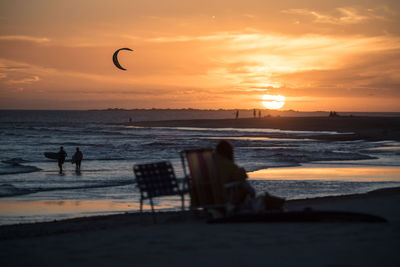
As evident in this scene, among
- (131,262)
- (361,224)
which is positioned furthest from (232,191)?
(131,262)

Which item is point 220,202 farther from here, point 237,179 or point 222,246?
point 222,246

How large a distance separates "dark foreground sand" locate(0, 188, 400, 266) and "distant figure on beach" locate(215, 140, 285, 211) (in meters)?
0.57

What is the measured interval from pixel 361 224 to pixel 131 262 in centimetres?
314

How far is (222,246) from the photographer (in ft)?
18.1

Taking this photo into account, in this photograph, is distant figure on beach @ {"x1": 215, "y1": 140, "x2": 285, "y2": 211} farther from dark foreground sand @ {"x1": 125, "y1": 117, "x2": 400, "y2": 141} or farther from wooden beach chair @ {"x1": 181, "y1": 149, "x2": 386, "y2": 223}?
dark foreground sand @ {"x1": 125, "y1": 117, "x2": 400, "y2": 141}

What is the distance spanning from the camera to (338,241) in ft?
18.1

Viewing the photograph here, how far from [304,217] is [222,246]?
1.56 meters

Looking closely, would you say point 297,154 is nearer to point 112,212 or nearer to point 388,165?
point 388,165

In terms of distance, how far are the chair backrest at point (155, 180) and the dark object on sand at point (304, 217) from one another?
3.54ft

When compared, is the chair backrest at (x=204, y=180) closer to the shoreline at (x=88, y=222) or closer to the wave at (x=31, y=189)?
the shoreline at (x=88, y=222)

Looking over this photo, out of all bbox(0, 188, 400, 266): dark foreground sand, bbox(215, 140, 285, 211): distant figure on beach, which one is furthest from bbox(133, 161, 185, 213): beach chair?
bbox(215, 140, 285, 211): distant figure on beach

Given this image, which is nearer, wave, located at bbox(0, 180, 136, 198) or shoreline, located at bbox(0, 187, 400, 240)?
shoreline, located at bbox(0, 187, 400, 240)

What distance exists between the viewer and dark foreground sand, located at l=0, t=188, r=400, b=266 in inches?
196

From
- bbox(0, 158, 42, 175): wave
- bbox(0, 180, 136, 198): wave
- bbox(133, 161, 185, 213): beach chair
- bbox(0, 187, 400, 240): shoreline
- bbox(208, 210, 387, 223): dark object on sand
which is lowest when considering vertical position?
bbox(0, 158, 42, 175): wave
